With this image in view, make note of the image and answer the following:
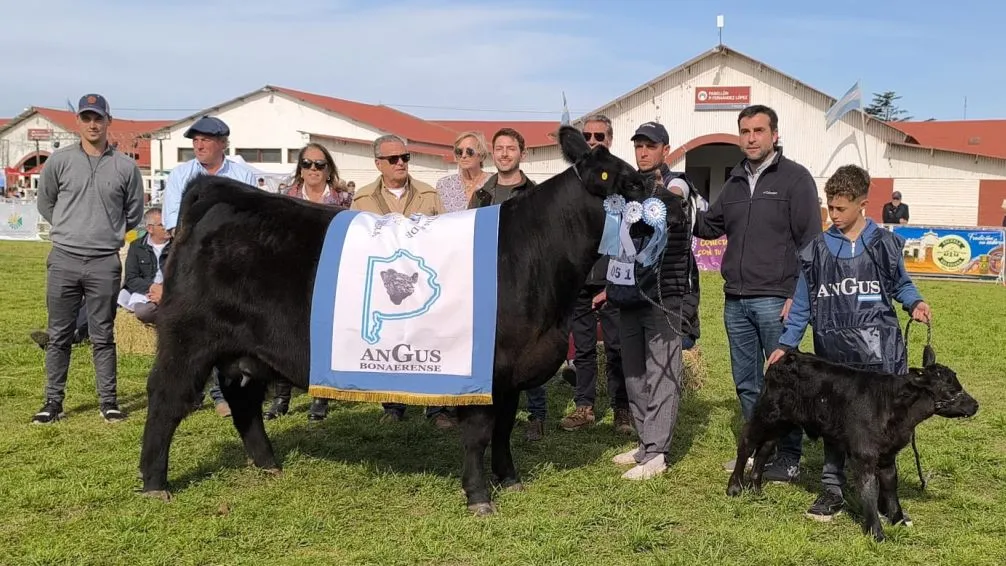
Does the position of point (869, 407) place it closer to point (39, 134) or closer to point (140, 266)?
point (140, 266)

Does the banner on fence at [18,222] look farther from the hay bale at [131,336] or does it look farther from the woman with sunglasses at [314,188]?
the woman with sunglasses at [314,188]

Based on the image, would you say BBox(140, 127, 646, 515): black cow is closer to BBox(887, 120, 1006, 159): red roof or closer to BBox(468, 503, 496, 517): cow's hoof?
BBox(468, 503, 496, 517): cow's hoof


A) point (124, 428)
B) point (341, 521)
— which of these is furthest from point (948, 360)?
point (124, 428)

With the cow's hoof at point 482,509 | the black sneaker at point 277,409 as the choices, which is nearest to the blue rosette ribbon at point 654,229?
the cow's hoof at point 482,509

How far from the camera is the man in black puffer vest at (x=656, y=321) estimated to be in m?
5.62

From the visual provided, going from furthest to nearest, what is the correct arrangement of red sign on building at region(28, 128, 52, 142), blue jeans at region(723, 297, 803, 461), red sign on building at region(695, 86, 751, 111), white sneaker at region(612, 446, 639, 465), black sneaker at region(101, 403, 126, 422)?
red sign on building at region(28, 128, 52, 142)
red sign on building at region(695, 86, 751, 111)
black sneaker at region(101, 403, 126, 422)
white sneaker at region(612, 446, 639, 465)
blue jeans at region(723, 297, 803, 461)

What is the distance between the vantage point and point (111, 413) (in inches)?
270

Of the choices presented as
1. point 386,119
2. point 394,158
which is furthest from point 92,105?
point 386,119

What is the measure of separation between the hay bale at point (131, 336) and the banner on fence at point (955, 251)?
12.5m

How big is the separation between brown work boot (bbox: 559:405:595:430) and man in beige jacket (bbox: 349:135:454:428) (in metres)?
2.14

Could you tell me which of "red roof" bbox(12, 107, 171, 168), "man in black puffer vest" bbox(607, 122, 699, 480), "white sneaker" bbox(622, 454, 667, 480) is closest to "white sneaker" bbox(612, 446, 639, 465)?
"man in black puffer vest" bbox(607, 122, 699, 480)

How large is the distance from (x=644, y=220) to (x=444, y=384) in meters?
1.57

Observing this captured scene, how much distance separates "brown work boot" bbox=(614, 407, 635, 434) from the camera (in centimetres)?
697

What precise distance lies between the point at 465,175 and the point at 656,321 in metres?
2.10
